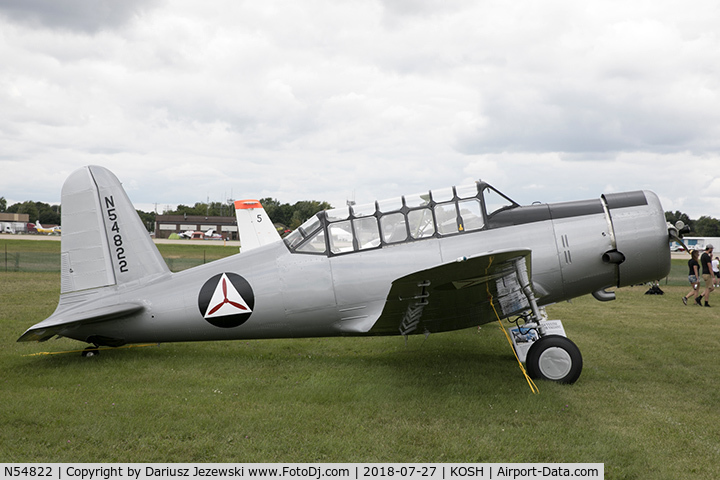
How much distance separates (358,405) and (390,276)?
5.12 ft

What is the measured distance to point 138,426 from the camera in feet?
14.4

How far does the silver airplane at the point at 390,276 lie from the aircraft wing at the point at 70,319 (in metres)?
0.02

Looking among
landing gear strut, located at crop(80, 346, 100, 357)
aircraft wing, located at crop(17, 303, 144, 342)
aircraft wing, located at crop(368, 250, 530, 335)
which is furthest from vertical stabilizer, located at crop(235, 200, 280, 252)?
aircraft wing, located at crop(368, 250, 530, 335)

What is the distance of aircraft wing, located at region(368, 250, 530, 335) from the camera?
4.73 m

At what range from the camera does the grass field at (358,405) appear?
395cm

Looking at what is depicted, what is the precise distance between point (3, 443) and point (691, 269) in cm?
1659

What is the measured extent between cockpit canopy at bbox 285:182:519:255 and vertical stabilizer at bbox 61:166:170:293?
238 cm

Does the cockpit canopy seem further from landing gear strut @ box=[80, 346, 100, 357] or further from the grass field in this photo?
landing gear strut @ box=[80, 346, 100, 357]

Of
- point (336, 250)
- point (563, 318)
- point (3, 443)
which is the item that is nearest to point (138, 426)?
point (3, 443)

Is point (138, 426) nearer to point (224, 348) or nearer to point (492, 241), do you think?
point (224, 348)

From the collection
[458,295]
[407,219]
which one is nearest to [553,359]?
[458,295]

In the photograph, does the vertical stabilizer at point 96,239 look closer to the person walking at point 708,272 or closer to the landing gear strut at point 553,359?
the landing gear strut at point 553,359

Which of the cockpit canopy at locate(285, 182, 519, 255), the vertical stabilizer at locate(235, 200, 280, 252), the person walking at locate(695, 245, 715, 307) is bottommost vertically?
the person walking at locate(695, 245, 715, 307)

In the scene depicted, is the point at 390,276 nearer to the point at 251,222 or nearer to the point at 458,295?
the point at 458,295
